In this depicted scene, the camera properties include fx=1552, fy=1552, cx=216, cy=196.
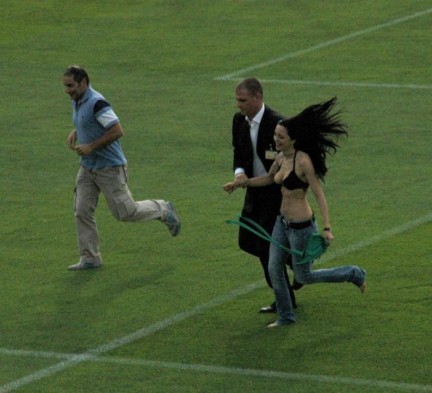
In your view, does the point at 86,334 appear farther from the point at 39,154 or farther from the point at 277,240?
the point at 39,154

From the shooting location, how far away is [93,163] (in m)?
16.4

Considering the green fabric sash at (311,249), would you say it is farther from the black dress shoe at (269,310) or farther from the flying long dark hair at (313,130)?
the black dress shoe at (269,310)

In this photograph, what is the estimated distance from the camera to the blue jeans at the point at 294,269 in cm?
1394

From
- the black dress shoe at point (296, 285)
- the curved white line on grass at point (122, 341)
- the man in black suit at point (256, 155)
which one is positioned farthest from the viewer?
the black dress shoe at point (296, 285)

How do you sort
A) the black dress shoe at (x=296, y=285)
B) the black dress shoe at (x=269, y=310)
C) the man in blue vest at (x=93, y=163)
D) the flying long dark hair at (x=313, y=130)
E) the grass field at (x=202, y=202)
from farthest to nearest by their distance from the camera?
the man in blue vest at (x=93, y=163) → the black dress shoe at (x=296, y=285) → the black dress shoe at (x=269, y=310) → the flying long dark hair at (x=313, y=130) → the grass field at (x=202, y=202)

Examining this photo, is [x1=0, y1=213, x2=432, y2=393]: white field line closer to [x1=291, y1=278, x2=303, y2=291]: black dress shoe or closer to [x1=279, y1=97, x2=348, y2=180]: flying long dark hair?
[x1=291, y1=278, x2=303, y2=291]: black dress shoe

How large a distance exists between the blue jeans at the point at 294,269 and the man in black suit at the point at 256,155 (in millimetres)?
475

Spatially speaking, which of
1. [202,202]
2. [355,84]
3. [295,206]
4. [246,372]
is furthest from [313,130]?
[355,84]

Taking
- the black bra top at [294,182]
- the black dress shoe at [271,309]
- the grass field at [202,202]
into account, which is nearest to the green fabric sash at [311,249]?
the black bra top at [294,182]

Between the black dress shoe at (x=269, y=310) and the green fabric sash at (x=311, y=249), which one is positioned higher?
the green fabric sash at (x=311, y=249)

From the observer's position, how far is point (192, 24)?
105ft

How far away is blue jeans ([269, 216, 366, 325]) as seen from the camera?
13938 mm

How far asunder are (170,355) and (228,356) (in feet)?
1.66

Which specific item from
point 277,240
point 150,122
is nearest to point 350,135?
point 150,122
